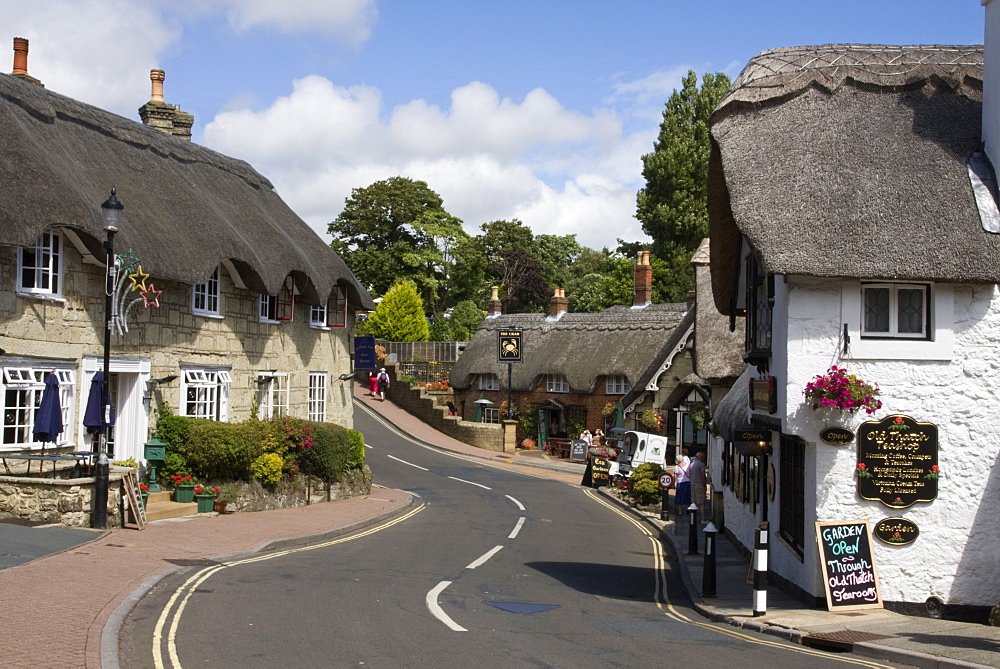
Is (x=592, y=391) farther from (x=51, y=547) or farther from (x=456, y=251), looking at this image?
(x=51, y=547)

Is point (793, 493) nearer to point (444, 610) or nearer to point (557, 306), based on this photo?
point (444, 610)

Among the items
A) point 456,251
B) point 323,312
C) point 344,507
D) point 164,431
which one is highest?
point 456,251

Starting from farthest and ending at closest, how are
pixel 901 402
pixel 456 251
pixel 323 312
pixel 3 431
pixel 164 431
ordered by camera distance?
pixel 456 251
pixel 323 312
pixel 164 431
pixel 3 431
pixel 901 402

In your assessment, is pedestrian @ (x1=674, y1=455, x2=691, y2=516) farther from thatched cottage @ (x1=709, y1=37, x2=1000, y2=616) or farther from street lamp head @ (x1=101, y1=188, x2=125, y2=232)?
street lamp head @ (x1=101, y1=188, x2=125, y2=232)

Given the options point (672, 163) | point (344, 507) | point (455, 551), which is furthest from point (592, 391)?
point (455, 551)

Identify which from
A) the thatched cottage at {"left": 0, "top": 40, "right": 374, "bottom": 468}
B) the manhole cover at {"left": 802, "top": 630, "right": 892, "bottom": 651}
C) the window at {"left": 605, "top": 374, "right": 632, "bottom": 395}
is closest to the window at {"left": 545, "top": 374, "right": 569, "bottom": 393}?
the window at {"left": 605, "top": 374, "right": 632, "bottom": 395}

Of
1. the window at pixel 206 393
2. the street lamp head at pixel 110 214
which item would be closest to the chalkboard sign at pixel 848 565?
the street lamp head at pixel 110 214

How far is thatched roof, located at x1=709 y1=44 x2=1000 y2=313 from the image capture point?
41.4ft

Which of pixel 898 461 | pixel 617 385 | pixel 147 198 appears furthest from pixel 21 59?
pixel 617 385

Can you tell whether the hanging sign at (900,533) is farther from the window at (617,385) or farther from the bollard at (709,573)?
the window at (617,385)

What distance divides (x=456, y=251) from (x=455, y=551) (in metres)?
60.7

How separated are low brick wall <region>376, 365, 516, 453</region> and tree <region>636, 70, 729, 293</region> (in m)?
17.7

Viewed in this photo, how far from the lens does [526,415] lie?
5191 cm

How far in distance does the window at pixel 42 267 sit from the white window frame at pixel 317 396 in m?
10.9
